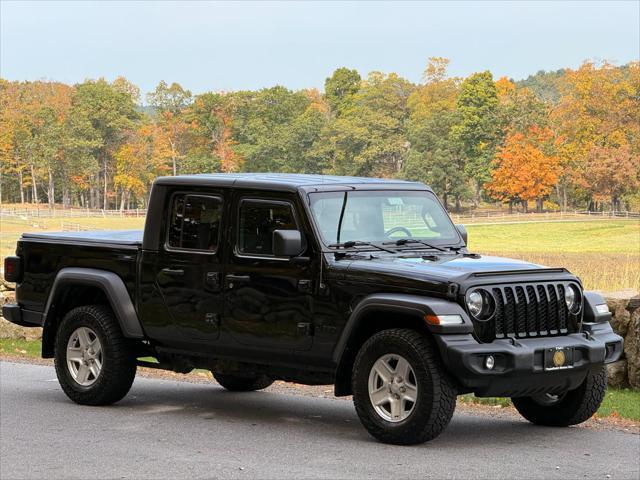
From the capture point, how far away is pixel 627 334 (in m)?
12.2

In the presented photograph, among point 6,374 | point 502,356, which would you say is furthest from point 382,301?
point 6,374

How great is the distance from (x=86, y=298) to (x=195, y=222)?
1.72 metres

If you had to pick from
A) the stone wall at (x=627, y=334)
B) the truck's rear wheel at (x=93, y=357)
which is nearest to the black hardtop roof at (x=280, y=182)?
the truck's rear wheel at (x=93, y=357)

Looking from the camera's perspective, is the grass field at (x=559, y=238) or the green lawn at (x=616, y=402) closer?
the green lawn at (x=616, y=402)

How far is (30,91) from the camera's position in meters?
160

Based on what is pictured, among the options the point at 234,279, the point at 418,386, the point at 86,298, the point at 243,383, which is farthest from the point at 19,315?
the point at 418,386

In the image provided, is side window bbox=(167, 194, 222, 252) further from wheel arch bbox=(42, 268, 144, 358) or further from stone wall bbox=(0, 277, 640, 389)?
stone wall bbox=(0, 277, 640, 389)

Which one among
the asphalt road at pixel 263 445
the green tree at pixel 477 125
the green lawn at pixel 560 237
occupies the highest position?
the green tree at pixel 477 125

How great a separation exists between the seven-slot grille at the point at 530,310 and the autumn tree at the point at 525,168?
9936 cm

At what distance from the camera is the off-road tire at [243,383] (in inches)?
464

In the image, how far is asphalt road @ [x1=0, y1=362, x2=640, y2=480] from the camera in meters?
7.82

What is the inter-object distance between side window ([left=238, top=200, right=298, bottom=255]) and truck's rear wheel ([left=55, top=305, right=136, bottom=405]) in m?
1.67

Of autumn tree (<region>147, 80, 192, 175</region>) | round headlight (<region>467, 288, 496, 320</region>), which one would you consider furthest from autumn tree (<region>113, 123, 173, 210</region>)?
round headlight (<region>467, 288, 496, 320</region>)

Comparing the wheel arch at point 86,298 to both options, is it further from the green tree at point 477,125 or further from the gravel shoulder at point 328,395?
the green tree at point 477,125
